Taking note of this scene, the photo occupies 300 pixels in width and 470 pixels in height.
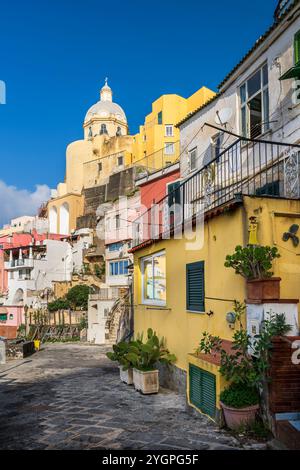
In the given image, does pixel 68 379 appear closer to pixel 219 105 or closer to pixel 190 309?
pixel 190 309

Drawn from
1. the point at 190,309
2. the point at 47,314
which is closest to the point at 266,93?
the point at 190,309

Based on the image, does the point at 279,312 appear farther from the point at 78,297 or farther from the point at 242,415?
the point at 78,297

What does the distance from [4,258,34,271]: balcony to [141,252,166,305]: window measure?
120ft

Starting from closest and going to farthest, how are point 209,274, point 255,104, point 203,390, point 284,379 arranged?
point 284,379, point 203,390, point 209,274, point 255,104

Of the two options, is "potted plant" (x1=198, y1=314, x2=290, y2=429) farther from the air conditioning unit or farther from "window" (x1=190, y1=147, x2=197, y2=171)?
"window" (x1=190, y1=147, x2=197, y2=171)

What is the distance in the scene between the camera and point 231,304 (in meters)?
6.61

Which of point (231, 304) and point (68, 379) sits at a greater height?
point (231, 304)

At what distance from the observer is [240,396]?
564 cm

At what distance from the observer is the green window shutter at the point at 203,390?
20.5ft

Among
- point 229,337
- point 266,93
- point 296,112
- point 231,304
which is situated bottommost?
point 229,337

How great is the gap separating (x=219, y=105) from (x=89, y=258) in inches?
1349

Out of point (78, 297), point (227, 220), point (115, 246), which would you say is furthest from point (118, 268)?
point (227, 220)

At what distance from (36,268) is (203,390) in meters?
42.1

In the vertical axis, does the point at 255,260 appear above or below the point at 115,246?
below
